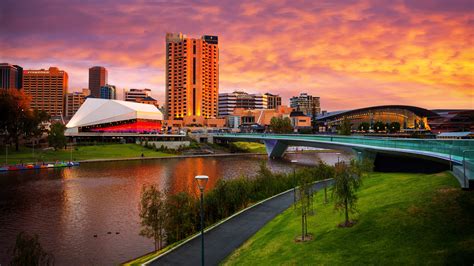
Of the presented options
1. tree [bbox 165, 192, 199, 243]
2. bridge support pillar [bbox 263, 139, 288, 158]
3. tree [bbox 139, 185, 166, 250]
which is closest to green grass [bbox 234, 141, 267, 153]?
bridge support pillar [bbox 263, 139, 288, 158]

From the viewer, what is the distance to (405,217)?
2072 cm

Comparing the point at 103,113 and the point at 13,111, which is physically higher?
the point at 103,113

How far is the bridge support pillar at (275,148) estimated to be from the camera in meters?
123

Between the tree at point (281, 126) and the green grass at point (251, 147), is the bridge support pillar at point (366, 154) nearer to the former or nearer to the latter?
the green grass at point (251, 147)

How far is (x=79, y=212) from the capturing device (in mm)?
41906

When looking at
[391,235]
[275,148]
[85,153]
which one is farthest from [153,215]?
[275,148]

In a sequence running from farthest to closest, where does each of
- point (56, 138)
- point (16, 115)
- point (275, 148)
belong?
point (275, 148), point (56, 138), point (16, 115)

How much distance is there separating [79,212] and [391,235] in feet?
117

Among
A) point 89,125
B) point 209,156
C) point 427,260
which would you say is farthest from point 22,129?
point 427,260

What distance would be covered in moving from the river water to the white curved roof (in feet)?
269

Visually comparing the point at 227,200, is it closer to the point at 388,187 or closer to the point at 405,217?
the point at 388,187

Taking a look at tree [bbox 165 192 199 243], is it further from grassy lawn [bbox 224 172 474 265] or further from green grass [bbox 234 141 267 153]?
green grass [bbox 234 141 267 153]

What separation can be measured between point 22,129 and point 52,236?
280ft

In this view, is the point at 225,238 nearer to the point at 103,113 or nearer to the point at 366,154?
the point at 366,154
